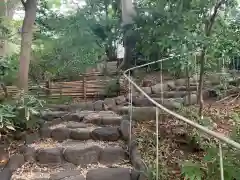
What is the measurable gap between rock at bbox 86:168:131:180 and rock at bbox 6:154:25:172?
0.90 metres

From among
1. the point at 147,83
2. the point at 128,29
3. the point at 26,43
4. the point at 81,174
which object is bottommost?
the point at 81,174

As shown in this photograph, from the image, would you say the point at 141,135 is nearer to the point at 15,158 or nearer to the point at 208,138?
the point at 208,138

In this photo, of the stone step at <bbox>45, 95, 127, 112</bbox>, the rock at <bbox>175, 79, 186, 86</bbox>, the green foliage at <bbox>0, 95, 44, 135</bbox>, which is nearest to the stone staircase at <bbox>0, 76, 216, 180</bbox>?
the green foliage at <bbox>0, 95, 44, 135</bbox>

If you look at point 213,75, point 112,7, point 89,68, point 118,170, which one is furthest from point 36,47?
point 118,170

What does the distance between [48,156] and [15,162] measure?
372mm

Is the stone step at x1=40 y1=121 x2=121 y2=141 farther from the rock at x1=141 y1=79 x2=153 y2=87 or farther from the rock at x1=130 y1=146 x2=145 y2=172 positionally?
the rock at x1=141 y1=79 x2=153 y2=87

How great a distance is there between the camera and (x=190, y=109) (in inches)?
163

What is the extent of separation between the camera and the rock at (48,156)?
11.2ft

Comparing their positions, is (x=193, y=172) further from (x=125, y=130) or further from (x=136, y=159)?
(x=125, y=130)

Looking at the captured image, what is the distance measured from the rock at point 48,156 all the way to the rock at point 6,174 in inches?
14.7

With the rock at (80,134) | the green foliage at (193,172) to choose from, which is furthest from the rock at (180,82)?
the green foliage at (193,172)

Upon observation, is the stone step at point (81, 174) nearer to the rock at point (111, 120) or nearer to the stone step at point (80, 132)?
the stone step at point (80, 132)

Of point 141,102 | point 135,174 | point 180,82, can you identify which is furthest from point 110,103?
point 135,174

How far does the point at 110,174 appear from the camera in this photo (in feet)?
9.67
